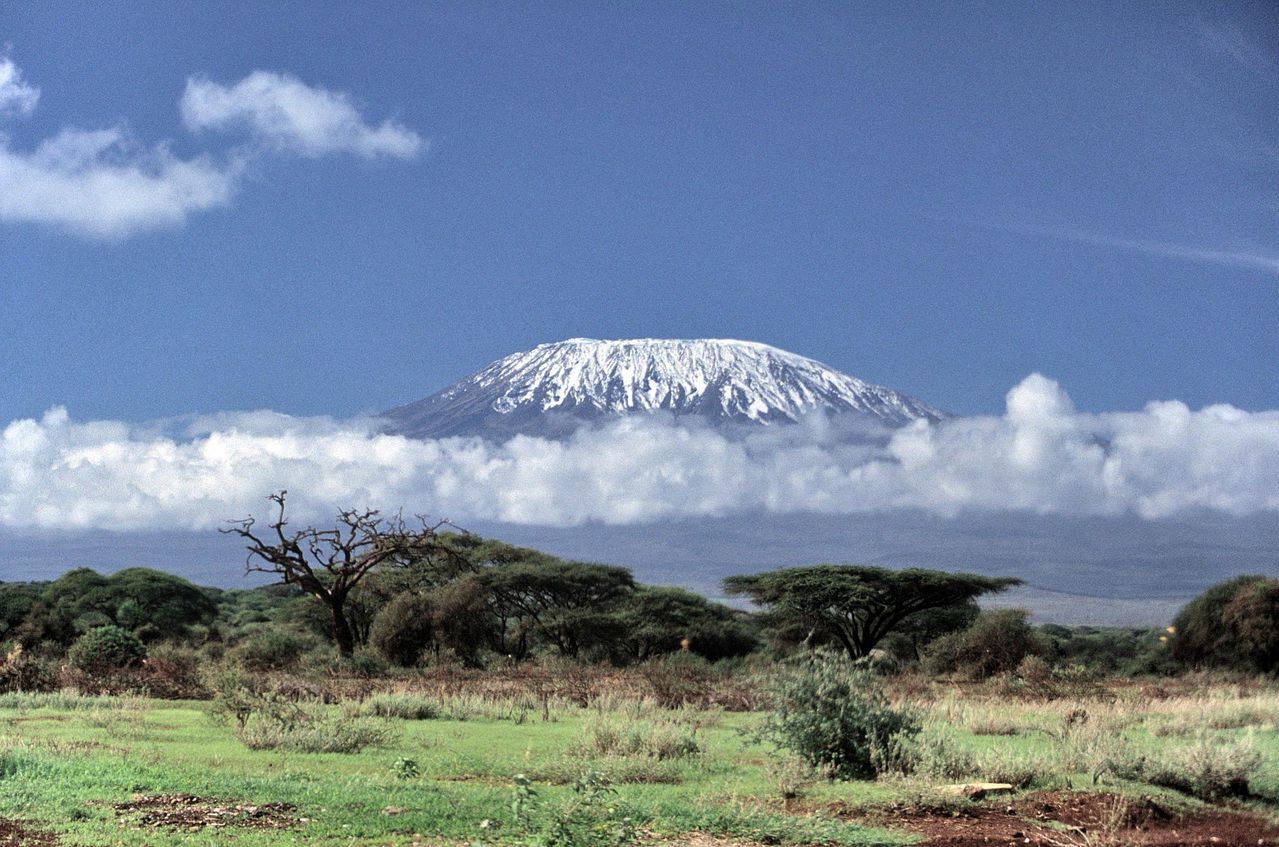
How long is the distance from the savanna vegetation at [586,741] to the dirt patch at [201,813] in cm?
4

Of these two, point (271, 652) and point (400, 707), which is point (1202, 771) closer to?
point (400, 707)

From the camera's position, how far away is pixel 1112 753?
13.5m

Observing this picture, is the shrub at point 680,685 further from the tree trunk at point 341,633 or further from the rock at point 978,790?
the rock at point 978,790

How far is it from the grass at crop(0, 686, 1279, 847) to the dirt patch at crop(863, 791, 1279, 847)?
535 millimetres

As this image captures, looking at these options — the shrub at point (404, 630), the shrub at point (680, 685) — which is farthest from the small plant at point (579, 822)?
the shrub at point (404, 630)

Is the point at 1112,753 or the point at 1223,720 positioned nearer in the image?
the point at 1112,753

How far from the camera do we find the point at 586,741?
14719mm

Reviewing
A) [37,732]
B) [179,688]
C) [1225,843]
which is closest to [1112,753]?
[1225,843]

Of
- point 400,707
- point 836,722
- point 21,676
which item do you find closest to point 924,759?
point 836,722

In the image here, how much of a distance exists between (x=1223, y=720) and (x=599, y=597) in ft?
103

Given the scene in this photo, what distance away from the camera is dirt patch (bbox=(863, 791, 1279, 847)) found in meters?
10.4

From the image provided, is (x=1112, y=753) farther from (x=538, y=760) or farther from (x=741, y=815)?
(x=538, y=760)

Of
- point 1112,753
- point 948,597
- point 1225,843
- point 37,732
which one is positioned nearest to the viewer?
point 1225,843

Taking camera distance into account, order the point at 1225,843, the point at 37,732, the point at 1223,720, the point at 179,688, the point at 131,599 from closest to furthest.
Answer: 1. the point at 1225,843
2. the point at 37,732
3. the point at 1223,720
4. the point at 179,688
5. the point at 131,599
